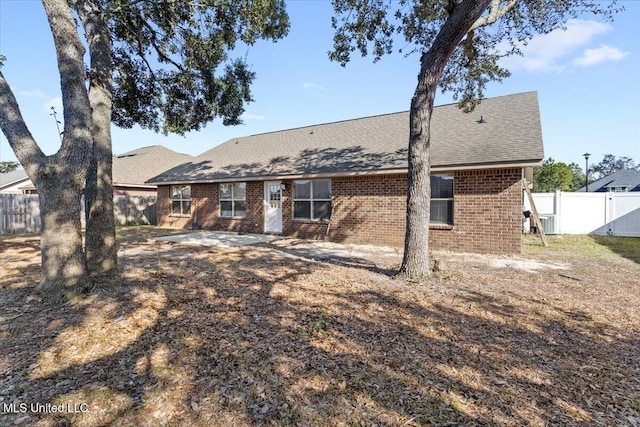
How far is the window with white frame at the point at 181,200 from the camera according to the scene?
16297mm

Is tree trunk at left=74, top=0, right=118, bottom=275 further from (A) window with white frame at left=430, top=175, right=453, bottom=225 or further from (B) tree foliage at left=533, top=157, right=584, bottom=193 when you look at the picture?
(B) tree foliage at left=533, top=157, right=584, bottom=193

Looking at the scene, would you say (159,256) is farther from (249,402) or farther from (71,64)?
(249,402)

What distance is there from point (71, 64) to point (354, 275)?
5.69 meters

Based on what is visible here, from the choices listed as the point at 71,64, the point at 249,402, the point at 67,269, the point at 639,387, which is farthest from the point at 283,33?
the point at 639,387

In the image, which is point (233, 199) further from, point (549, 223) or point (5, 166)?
point (5, 166)

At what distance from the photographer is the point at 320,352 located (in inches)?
135

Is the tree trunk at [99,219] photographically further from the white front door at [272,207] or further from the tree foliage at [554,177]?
the tree foliage at [554,177]

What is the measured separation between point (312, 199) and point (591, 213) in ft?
39.8

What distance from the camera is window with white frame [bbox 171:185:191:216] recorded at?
53.5ft

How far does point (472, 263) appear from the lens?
26.0ft

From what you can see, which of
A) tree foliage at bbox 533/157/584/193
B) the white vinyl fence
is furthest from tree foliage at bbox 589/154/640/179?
the white vinyl fence

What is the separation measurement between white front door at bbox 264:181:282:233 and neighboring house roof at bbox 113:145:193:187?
1078 centimetres

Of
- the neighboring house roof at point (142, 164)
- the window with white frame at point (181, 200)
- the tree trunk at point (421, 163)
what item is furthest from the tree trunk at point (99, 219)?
the neighboring house roof at point (142, 164)

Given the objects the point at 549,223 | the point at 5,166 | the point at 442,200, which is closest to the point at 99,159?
the point at 442,200
